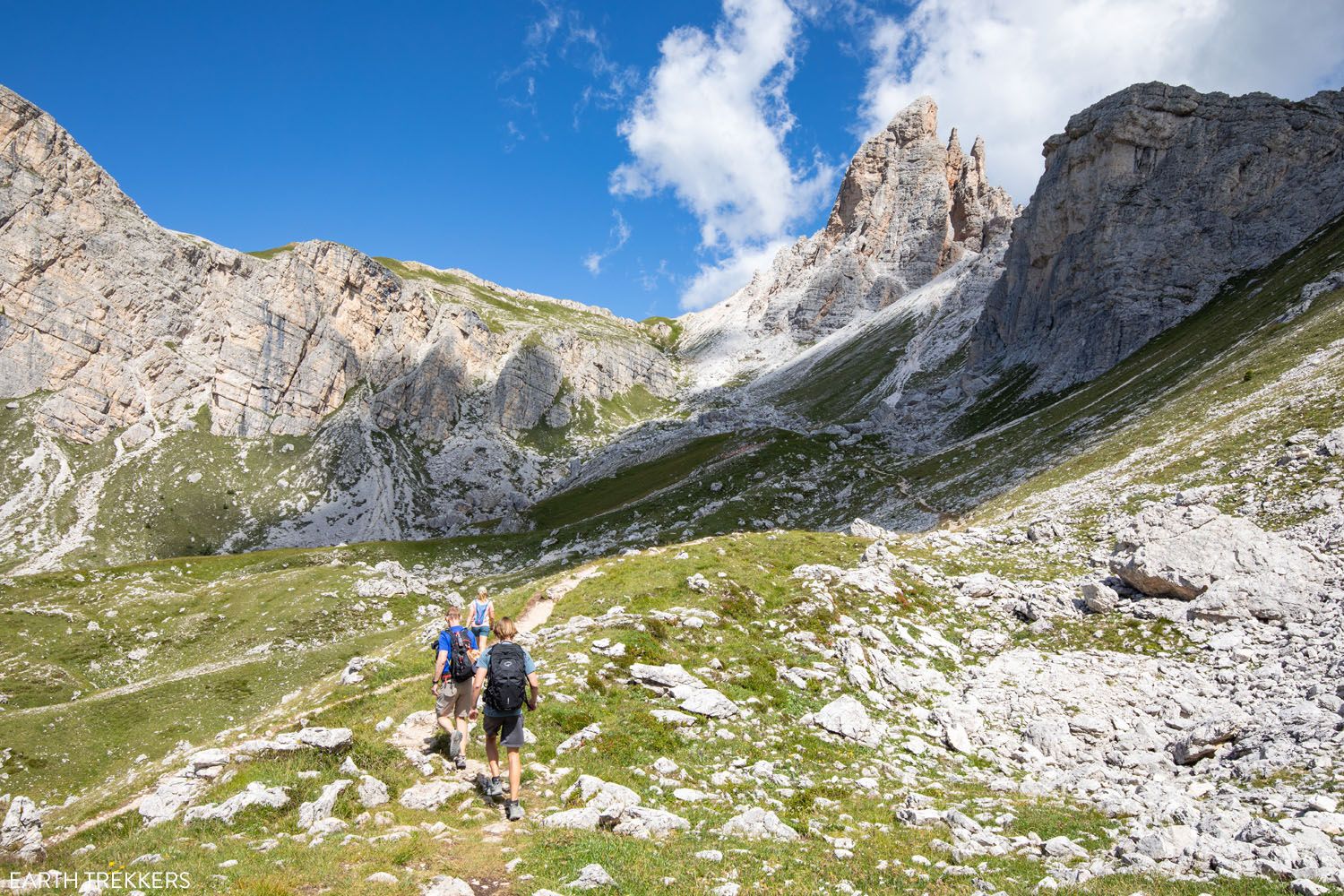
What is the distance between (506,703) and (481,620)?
469 cm

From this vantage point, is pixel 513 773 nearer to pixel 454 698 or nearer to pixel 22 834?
pixel 454 698

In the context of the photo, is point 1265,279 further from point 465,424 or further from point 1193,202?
point 465,424

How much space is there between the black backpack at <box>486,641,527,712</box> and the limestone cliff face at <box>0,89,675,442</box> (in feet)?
556

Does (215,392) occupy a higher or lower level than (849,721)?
higher

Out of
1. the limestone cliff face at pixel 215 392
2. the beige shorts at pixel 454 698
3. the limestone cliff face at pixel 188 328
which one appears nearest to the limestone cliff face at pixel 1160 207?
the beige shorts at pixel 454 698

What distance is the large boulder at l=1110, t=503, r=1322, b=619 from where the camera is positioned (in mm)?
21516

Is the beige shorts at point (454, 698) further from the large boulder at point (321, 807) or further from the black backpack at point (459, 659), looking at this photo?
the large boulder at point (321, 807)

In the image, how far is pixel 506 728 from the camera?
14.2 m

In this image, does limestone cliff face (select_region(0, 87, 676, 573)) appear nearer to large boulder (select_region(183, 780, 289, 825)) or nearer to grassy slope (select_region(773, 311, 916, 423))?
grassy slope (select_region(773, 311, 916, 423))

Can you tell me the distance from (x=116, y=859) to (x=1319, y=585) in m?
31.5

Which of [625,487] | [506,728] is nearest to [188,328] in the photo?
[625,487]

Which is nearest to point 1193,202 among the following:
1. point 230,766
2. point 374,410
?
point 230,766

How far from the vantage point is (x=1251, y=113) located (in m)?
102

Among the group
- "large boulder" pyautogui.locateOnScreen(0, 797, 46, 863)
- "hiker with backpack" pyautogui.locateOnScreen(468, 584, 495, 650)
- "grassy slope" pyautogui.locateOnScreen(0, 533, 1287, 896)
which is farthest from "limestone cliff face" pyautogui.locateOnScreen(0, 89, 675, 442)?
"large boulder" pyautogui.locateOnScreen(0, 797, 46, 863)
